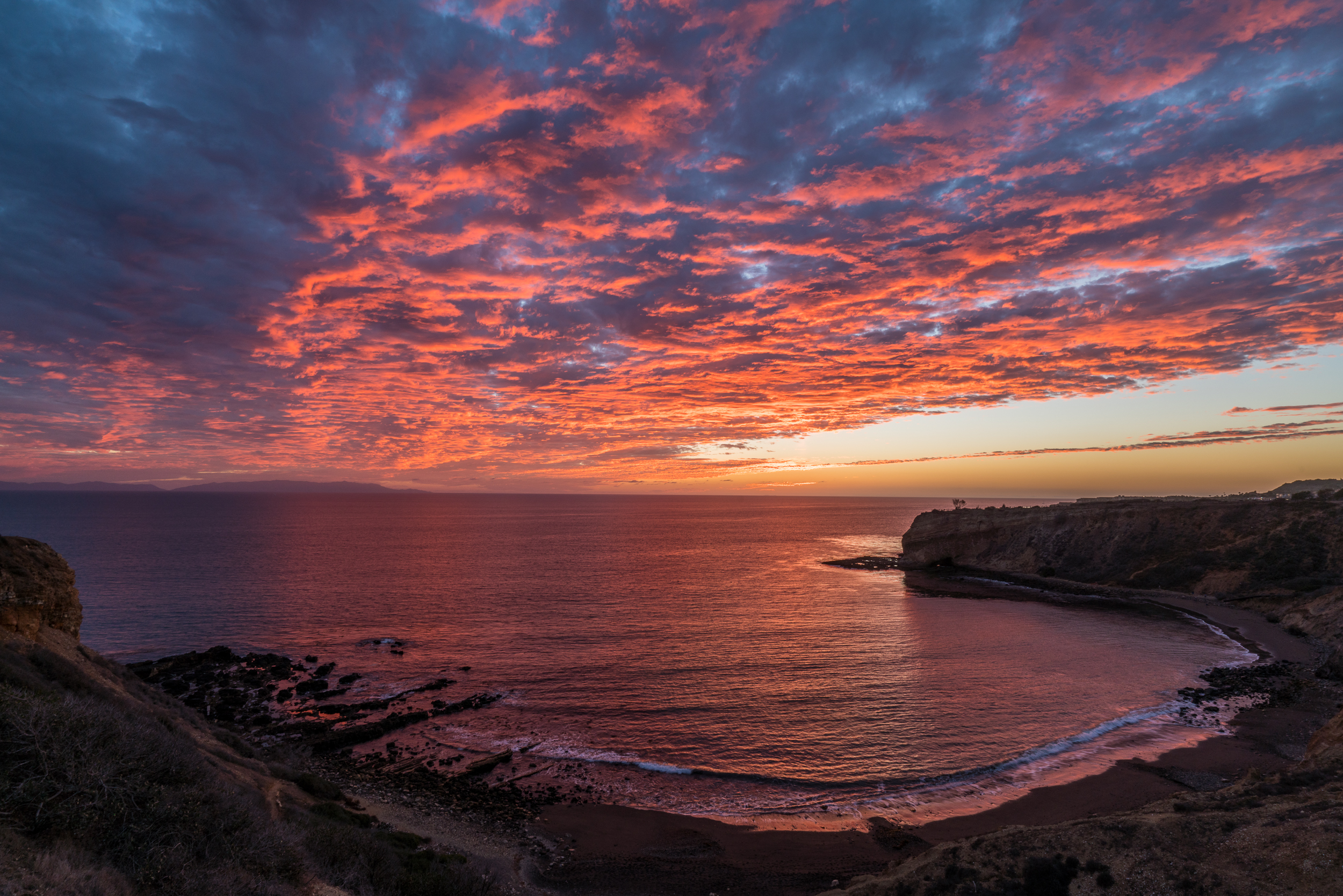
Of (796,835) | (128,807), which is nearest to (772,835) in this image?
(796,835)

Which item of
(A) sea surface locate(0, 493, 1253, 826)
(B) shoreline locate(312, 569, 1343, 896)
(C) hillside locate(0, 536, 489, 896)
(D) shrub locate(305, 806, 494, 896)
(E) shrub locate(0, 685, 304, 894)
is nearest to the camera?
(C) hillside locate(0, 536, 489, 896)

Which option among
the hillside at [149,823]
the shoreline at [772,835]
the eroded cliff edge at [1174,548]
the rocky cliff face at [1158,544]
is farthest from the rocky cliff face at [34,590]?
the rocky cliff face at [1158,544]

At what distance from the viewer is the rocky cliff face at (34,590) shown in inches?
730

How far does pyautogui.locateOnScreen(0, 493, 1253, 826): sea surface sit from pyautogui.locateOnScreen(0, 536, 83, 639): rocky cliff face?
1411cm

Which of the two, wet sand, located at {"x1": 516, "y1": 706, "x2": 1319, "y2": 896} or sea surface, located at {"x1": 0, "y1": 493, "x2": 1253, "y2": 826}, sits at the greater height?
wet sand, located at {"x1": 516, "y1": 706, "x2": 1319, "y2": 896}

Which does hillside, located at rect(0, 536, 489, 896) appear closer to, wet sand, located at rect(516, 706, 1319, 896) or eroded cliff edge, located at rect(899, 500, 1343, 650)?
wet sand, located at rect(516, 706, 1319, 896)

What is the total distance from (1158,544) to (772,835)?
72014 millimetres

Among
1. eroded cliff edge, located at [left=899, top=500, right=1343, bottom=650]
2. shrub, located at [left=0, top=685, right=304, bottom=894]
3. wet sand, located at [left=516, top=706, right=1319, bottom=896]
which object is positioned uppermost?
shrub, located at [left=0, top=685, right=304, bottom=894]

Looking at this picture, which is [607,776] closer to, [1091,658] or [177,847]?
[177,847]

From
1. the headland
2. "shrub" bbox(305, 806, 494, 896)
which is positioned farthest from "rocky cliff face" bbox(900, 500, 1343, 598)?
"shrub" bbox(305, 806, 494, 896)

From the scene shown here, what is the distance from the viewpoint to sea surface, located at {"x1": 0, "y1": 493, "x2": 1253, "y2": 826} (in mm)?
22750

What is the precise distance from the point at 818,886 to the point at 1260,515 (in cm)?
7531

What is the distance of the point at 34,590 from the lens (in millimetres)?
19703

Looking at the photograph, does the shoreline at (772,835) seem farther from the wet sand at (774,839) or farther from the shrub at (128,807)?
the shrub at (128,807)
